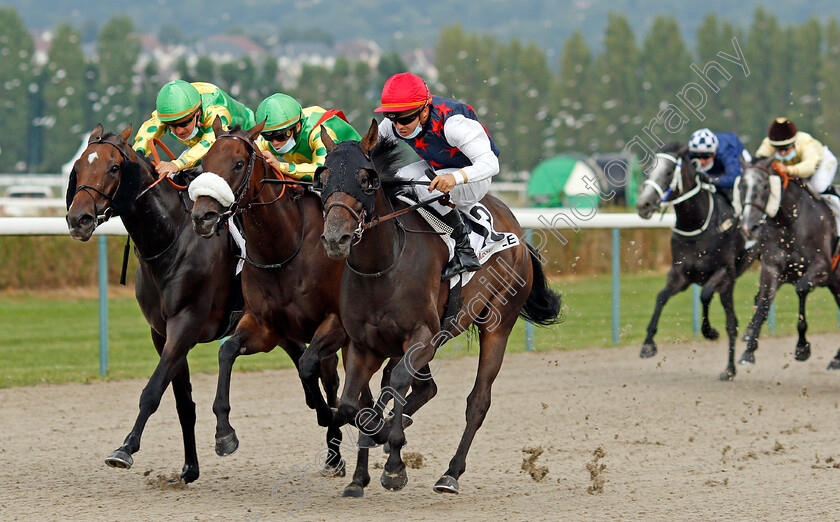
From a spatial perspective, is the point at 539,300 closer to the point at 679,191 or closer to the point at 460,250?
the point at 460,250

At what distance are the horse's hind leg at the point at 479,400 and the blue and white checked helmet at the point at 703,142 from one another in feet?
13.9

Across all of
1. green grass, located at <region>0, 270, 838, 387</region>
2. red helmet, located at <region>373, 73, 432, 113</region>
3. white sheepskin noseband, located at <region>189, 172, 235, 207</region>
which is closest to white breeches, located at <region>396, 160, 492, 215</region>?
red helmet, located at <region>373, 73, 432, 113</region>

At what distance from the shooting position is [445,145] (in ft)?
16.0

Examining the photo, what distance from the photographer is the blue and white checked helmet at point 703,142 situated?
8.90m

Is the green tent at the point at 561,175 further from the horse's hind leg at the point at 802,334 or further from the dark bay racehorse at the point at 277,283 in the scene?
the dark bay racehorse at the point at 277,283

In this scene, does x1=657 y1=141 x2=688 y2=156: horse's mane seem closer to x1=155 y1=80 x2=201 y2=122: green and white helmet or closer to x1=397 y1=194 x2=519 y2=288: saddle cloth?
x1=397 y1=194 x2=519 y2=288: saddle cloth

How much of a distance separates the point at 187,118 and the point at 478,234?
1.43 metres

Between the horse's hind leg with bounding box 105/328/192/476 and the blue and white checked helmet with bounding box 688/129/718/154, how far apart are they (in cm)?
531

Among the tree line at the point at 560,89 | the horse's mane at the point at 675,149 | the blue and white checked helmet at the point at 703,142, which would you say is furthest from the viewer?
the tree line at the point at 560,89

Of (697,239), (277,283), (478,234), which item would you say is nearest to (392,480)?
(277,283)

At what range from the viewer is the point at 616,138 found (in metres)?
60.3

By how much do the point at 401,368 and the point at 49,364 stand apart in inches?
215

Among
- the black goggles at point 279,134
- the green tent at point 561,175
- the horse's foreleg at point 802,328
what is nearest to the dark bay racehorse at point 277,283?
the black goggles at point 279,134

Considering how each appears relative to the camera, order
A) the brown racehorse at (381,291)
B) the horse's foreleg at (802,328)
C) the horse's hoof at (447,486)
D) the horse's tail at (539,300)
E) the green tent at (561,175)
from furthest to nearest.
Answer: the green tent at (561,175) → the horse's foreleg at (802,328) → the horse's tail at (539,300) → the horse's hoof at (447,486) → the brown racehorse at (381,291)
